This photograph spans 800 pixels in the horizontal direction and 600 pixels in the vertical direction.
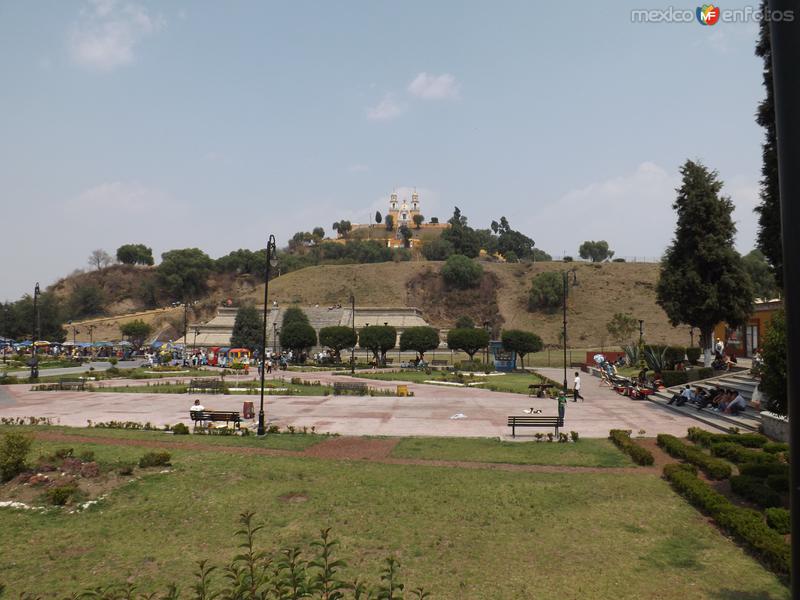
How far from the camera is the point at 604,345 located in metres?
80.8

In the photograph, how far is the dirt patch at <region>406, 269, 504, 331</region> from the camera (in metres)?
101

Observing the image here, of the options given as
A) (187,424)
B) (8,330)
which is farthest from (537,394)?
(8,330)

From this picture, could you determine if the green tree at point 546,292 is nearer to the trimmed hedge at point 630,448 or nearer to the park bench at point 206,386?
the park bench at point 206,386

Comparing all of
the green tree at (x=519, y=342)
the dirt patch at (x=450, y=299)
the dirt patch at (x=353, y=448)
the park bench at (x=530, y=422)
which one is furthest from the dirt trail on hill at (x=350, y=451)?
the dirt patch at (x=450, y=299)

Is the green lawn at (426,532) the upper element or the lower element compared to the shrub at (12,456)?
lower

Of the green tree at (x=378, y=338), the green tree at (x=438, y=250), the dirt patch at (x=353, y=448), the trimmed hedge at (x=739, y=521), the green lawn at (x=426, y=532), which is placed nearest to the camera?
the green lawn at (x=426, y=532)

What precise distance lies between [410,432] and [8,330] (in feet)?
277

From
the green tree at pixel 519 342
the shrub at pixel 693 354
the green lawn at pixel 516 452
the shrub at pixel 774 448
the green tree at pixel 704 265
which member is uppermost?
the green tree at pixel 704 265

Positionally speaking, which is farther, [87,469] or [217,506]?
[87,469]

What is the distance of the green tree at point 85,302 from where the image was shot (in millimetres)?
112250

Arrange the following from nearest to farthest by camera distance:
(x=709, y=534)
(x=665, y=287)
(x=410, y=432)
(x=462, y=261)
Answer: (x=709, y=534) → (x=410, y=432) → (x=665, y=287) → (x=462, y=261)

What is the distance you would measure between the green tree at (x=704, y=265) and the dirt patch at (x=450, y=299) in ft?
207

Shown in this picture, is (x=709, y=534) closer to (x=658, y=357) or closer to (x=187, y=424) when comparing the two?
(x=187, y=424)

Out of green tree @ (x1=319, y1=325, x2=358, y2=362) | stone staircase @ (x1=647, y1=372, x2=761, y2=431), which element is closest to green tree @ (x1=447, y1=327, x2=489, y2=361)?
green tree @ (x1=319, y1=325, x2=358, y2=362)
